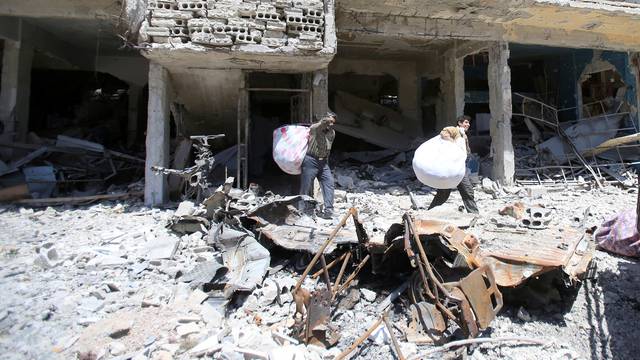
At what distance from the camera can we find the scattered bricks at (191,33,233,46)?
6.20 metres

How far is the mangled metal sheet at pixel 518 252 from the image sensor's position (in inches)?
132

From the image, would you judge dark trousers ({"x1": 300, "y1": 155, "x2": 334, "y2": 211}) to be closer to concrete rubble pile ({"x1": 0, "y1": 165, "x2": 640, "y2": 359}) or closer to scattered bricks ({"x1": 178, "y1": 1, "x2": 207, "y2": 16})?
concrete rubble pile ({"x1": 0, "y1": 165, "x2": 640, "y2": 359})

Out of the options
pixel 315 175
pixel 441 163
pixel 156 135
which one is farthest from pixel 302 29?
pixel 441 163

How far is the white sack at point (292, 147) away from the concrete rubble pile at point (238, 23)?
1.34m

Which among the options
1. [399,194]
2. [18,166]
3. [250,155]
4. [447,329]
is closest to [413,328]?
[447,329]

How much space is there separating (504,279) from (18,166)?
8.82 m

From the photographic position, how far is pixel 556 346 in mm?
3275

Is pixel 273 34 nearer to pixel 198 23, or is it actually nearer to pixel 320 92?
pixel 198 23

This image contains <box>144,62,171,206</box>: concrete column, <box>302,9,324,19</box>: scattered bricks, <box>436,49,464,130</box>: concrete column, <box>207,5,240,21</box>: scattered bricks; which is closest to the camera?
<box>207,5,240,21</box>: scattered bricks

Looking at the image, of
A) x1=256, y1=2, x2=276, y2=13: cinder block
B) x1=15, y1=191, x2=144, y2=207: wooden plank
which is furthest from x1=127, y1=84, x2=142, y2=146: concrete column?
x1=256, y1=2, x2=276, y2=13: cinder block

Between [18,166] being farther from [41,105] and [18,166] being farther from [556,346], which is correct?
[556,346]

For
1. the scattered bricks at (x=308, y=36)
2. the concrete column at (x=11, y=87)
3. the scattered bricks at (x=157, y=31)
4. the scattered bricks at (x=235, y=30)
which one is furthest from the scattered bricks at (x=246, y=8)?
the concrete column at (x=11, y=87)

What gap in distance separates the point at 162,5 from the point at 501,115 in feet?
22.8

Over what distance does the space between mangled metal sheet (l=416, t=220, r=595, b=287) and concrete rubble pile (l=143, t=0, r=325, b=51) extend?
13.5 ft
